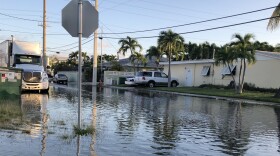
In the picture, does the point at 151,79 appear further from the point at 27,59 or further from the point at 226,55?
the point at 27,59

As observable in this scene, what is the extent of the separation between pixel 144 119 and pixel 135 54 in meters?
44.8

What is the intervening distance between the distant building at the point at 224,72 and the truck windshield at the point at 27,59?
60.0 feet

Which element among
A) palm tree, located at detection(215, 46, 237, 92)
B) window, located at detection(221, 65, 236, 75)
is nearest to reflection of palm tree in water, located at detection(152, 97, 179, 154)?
palm tree, located at detection(215, 46, 237, 92)

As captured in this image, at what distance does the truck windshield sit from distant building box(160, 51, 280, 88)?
18282mm

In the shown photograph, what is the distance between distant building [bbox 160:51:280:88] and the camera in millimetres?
34125

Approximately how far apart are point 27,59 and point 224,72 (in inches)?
758

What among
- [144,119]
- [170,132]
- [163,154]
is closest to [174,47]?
[144,119]

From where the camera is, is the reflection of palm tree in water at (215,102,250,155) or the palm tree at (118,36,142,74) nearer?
the reflection of palm tree in water at (215,102,250,155)

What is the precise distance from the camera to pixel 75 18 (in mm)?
8711

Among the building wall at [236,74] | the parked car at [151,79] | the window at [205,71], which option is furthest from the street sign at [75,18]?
the window at [205,71]

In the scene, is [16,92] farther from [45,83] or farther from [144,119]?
[144,119]

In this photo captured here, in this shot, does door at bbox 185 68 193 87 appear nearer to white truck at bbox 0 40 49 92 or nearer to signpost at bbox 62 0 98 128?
white truck at bbox 0 40 49 92

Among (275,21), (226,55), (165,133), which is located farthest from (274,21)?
(165,133)

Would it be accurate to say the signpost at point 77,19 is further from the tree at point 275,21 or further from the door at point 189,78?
the door at point 189,78
